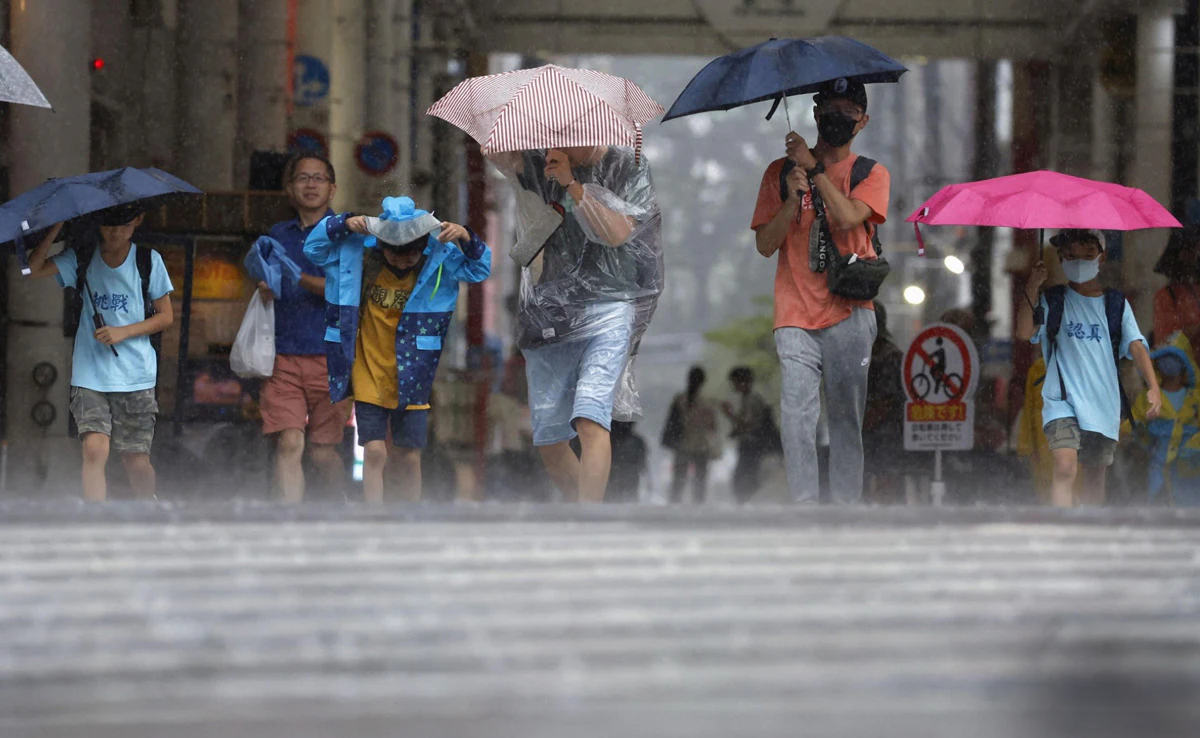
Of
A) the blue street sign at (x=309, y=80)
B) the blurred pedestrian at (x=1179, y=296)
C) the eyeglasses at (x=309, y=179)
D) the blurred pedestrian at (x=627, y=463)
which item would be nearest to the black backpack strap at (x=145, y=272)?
the eyeglasses at (x=309, y=179)

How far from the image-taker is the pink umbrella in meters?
6.38

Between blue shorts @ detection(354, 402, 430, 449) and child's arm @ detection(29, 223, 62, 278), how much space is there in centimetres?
128

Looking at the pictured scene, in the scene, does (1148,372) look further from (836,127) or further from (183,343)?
(183,343)

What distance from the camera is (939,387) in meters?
10.5

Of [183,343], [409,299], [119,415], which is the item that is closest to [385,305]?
[409,299]

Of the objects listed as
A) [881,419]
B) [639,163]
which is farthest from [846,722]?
[881,419]

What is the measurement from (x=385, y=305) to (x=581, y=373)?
35.8 inches

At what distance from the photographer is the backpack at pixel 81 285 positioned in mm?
6316

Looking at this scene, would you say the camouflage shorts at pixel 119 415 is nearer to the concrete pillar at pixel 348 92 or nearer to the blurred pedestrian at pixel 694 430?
the concrete pillar at pixel 348 92

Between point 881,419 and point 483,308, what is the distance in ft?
9.07

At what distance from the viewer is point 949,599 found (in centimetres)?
185

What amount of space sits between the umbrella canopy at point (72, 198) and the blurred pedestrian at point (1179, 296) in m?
5.17

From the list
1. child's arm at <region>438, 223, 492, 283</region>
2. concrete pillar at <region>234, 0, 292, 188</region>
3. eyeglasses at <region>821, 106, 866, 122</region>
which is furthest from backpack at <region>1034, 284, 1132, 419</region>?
concrete pillar at <region>234, 0, 292, 188</region>

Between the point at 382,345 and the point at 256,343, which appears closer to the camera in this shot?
the point at 382,345
